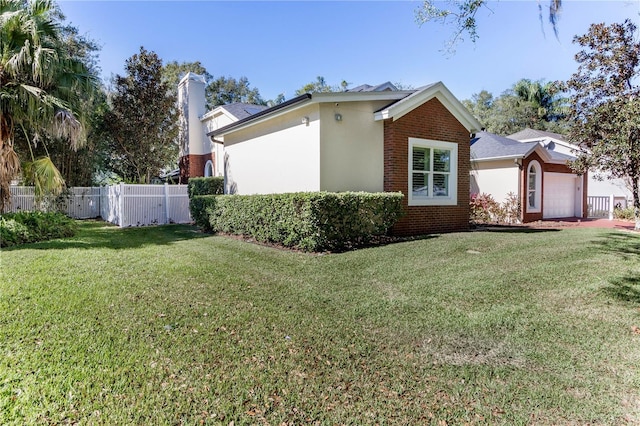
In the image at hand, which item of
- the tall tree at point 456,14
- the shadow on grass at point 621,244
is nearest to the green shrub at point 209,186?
the tall tree at point 456,14

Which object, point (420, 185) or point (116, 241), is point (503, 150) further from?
point (116, 241)

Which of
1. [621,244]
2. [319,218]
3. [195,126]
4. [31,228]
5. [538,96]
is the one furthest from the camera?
[538,96]

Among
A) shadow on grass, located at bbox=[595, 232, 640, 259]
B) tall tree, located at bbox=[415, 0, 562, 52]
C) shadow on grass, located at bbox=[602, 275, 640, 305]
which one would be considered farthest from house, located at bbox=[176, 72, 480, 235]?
shadow on grass, located at bbox=[602, 275, 640, 305]

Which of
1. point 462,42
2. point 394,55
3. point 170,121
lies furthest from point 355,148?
point 170,121

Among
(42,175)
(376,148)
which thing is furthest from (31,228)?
(376,148)

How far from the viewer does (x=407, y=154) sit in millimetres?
11016

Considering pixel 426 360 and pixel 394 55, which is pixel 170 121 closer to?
pixel 394 55

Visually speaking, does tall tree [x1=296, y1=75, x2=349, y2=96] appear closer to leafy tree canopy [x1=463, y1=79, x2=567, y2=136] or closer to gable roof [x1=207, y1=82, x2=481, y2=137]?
leafy tree canopy [x1=463, y1=79, x2=567, y2=136]

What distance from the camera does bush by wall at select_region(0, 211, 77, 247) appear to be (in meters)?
9.26

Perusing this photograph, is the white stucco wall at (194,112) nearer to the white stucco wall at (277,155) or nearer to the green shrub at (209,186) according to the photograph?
the green shrub at (209,186)

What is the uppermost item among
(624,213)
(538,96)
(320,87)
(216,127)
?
(320,87)

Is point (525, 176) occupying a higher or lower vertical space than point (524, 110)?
lower

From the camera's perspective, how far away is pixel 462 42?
24.5ft

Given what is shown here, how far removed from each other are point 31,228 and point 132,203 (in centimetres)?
565
